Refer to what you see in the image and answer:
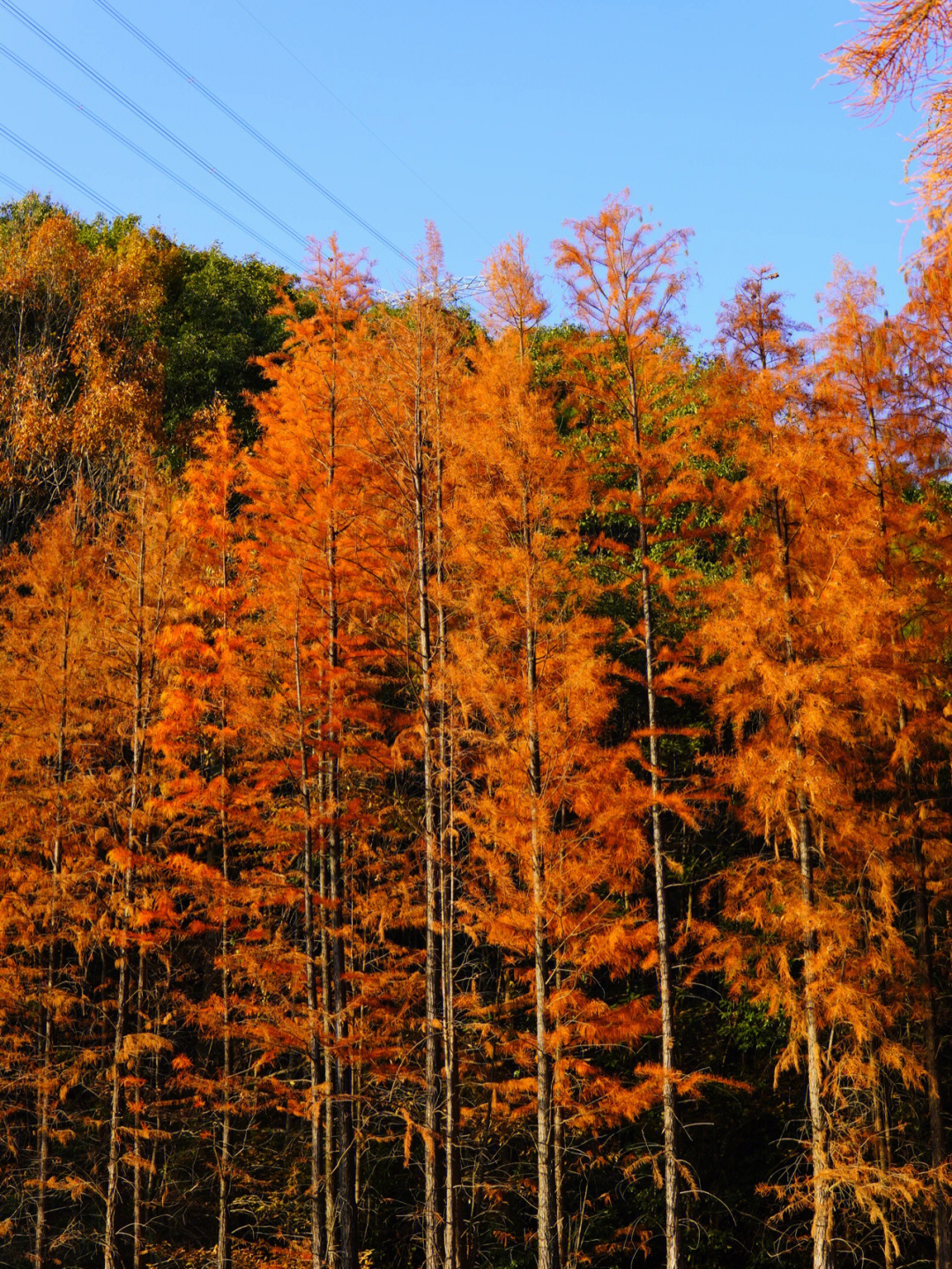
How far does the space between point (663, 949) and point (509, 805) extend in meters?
2.75

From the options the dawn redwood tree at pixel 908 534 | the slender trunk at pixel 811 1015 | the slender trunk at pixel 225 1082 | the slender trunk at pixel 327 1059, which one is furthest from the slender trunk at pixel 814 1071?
the slender trunk at pixel 225 1082

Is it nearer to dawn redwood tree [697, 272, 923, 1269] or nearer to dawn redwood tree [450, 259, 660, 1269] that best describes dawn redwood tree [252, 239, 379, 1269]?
dawn redwood tree [450, 259, 660, 1269]

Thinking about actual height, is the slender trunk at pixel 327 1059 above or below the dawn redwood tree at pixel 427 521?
below

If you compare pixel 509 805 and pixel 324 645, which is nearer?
pixel 509 805

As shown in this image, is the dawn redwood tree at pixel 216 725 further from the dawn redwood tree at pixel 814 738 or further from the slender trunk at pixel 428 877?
the dawn redwood tree at pixel 814 738

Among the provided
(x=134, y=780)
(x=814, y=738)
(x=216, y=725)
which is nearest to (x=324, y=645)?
(x=216, y=725)

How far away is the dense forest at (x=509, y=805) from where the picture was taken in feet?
43.4

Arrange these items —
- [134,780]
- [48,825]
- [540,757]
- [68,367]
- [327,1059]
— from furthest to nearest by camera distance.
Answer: [68,367]
[48,825]
[134,780]
[327,1059]
[540,757]

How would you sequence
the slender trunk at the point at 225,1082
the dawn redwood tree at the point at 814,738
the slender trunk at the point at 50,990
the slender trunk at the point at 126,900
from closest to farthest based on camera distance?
the dawn redwood tree at the point at 814,738 < the slender trunk at the point at 126,900 < the slender trunk at the point at 225,1082 < the slender trunk at the point at 50,990

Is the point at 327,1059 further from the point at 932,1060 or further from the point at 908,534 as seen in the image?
the point at 908,534

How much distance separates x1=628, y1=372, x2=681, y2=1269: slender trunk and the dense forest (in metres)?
0.08

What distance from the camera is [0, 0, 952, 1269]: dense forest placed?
1323 cm

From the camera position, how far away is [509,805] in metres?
13.3

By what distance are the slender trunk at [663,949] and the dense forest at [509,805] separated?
0.08 meters
